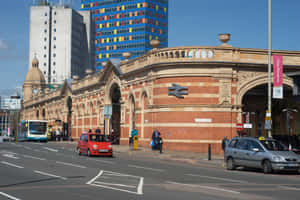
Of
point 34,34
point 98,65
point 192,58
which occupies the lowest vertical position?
point 192,58

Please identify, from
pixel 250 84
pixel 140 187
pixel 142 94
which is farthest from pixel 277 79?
pixel 140 187

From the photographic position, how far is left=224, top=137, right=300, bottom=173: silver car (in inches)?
772

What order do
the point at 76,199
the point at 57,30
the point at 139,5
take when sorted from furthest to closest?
the point at 57,30
the point at 139,5
the point at 76,199

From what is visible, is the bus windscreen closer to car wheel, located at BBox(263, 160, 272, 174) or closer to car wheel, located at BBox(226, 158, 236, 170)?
car wheel, located at BBox(226, 158, 236, 170)

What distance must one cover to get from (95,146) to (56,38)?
120901 millimetres

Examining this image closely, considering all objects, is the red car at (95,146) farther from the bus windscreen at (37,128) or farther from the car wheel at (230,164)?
the bus windscreen at (37,128)

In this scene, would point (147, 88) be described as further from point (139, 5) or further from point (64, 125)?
point (139, 5)

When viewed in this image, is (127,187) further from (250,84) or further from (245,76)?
(250,84)

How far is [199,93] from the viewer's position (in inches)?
1423

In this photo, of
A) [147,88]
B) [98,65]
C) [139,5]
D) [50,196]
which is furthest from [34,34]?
[50,196]

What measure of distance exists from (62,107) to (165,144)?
38449 mm

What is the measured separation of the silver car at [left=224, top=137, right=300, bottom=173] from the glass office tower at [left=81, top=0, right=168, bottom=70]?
10991 cm

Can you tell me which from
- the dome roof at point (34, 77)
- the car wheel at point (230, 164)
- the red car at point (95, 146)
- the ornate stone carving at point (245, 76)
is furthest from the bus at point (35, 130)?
the dome roof at point (34, 77)

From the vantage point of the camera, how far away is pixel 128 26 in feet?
443
